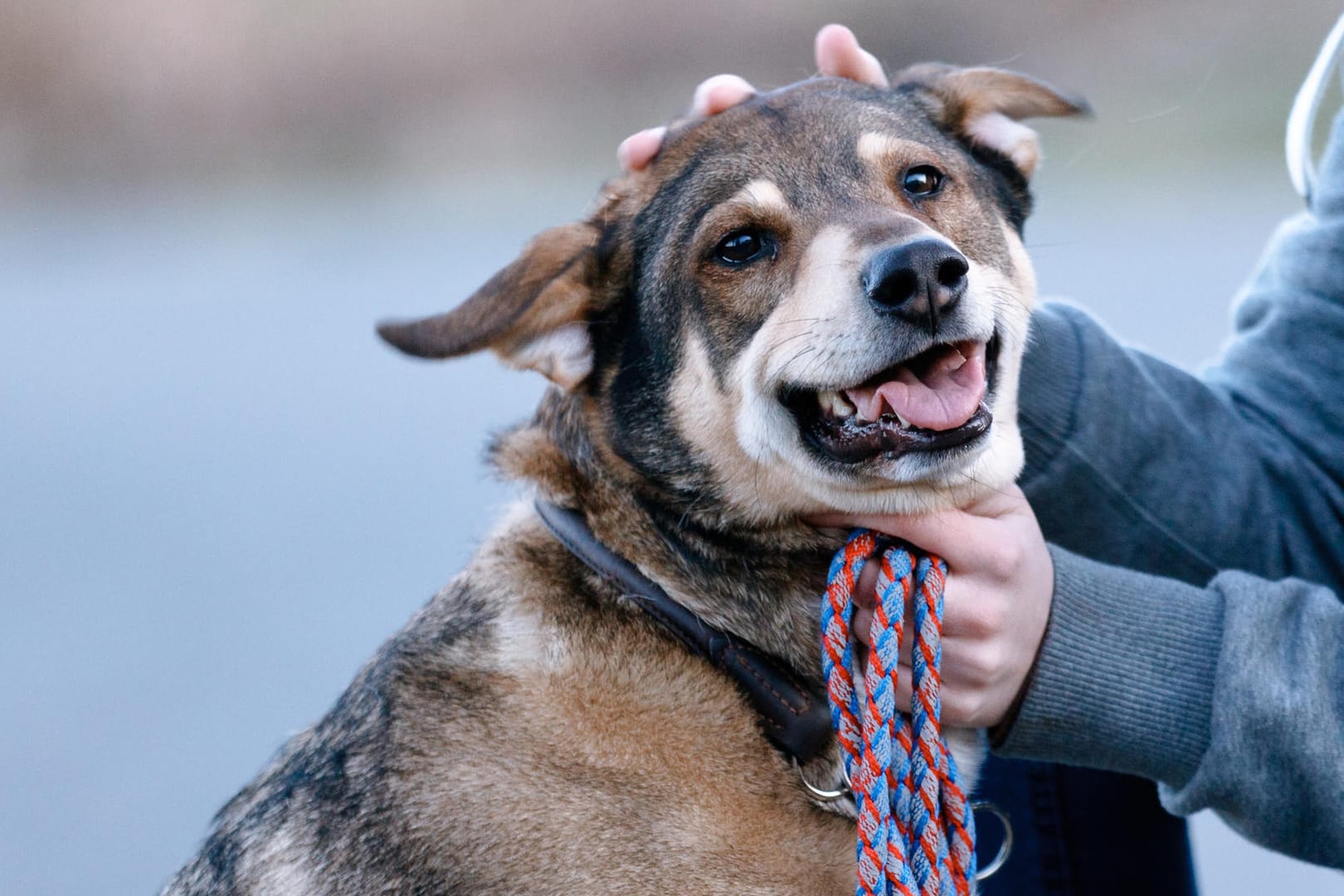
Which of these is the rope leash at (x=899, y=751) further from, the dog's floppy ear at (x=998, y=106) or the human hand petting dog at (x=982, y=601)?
the dog's floppy ear at (x=998, y=106)

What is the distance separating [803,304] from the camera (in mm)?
2107

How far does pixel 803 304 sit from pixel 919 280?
0.23m

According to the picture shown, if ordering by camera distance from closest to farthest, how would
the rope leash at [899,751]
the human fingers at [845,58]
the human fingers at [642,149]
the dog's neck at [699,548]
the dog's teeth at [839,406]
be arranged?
the rope leash at [899,751], the dog's teeth at [839,406], the dog's neck at [699,548], the human fingers at [642,149], the human fingers at [845,58]

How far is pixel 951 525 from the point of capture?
2.03 m

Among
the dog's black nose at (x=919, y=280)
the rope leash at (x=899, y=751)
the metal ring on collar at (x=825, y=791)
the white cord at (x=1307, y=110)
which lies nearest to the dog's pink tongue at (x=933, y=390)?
the dog's black nose at (x=919, y=280)

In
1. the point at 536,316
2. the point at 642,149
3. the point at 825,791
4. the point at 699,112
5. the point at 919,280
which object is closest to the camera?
the point at 919,280

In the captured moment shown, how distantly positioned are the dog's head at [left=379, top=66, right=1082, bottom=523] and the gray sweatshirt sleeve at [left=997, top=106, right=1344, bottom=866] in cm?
30

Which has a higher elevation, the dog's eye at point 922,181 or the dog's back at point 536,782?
the dog's eye at point 922,181

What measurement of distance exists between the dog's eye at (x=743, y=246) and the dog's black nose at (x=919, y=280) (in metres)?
0.33

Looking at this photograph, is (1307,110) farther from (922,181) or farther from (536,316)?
(536,316)

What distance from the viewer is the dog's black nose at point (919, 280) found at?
6.39ft

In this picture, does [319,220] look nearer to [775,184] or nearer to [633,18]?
[633,18]

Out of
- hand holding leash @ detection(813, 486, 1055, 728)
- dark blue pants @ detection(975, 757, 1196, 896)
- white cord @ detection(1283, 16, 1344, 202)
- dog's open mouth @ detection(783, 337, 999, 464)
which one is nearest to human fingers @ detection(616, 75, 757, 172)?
dog's open mouth @ detection(783, 337, 999, 464)

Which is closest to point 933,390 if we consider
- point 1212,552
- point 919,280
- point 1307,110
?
point 919,280
